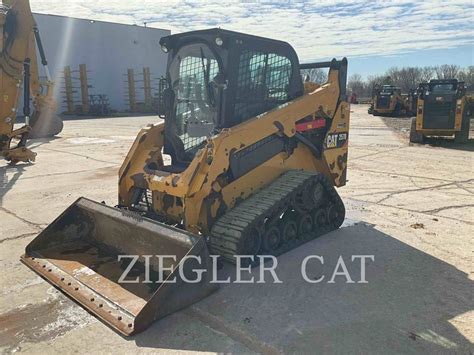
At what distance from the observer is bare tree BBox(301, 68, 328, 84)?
5975 millimetres

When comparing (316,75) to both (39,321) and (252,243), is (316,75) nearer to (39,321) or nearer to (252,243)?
(252,243)

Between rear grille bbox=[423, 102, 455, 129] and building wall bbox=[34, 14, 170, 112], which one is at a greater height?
building wall bbox=[34, 14, 170, 112]

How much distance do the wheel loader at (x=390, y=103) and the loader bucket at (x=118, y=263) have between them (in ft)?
90.2

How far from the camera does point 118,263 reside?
425 cm

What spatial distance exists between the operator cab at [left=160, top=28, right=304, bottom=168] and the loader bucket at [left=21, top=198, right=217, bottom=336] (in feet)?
3.87

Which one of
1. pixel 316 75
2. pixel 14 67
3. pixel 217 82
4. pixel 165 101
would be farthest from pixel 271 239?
pixel 14 67

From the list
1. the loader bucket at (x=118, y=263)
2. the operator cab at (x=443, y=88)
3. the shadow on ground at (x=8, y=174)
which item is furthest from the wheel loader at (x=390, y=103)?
the loader bucket at (x=118, y=263)

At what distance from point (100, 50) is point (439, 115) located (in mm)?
28926

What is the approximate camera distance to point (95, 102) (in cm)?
3422

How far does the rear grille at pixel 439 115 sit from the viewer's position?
46.9 ft

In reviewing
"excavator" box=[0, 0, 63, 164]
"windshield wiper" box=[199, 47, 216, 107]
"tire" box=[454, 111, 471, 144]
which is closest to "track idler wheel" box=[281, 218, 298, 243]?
"windshield wiper" box=[199, 47, 216, 107]

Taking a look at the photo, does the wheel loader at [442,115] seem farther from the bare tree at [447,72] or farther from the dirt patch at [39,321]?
the bare tree at [447,72]

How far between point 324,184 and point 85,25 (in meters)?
34.6

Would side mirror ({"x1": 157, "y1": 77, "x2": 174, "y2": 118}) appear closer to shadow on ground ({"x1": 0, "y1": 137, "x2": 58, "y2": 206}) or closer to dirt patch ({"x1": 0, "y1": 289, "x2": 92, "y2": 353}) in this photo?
dirt patch ({"x1": 0, "y1": 289, "x2": 92, "y2": 353})
